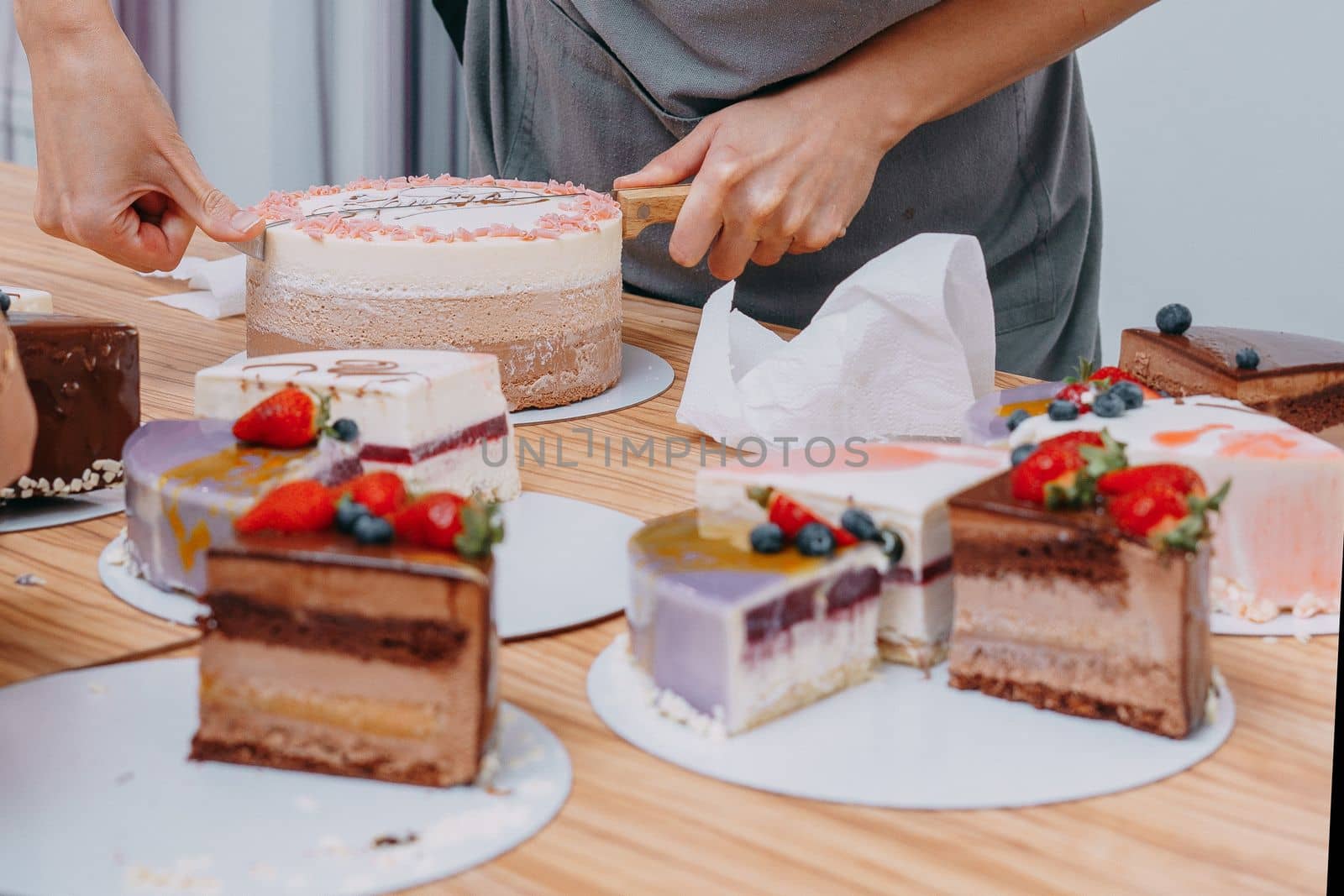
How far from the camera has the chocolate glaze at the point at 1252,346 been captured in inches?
66.6

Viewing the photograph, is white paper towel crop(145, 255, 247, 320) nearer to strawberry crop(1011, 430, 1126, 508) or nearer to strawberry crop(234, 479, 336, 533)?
strawberry crop(234, 479, 336, 533)

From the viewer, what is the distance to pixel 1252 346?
1762mm

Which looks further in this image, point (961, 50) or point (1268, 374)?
point (961, 50)

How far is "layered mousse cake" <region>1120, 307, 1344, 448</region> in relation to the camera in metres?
1.68

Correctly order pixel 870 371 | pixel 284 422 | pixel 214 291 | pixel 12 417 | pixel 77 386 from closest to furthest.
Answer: pixel 12 417 → pixel 284 422 → pixel 77 386 → pixel 870 371 → pixel 214 291

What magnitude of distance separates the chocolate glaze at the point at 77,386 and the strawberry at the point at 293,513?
57 cm

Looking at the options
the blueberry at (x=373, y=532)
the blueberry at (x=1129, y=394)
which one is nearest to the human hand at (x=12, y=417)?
the blueberry at (x=373, y=532)

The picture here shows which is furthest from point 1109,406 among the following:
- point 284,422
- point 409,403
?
point 284,422

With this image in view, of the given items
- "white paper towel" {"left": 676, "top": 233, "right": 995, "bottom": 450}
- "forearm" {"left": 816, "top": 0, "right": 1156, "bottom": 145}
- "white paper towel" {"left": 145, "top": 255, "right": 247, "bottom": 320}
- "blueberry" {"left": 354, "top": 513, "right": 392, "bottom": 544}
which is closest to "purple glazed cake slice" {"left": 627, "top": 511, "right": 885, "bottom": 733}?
"blueberry" {"left": 354, "top": 513, "right": 392, "bottom": 544}

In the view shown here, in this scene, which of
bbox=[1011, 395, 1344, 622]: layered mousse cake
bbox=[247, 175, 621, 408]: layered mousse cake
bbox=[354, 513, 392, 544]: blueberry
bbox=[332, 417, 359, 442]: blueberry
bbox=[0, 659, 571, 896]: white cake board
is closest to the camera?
bbox=[0, 659, 571, 896]: white cake board

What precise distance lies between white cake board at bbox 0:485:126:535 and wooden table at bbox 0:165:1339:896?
0.14 metres

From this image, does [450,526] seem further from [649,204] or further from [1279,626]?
[649,204]

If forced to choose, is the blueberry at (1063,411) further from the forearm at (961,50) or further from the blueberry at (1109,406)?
the forearm at (961,50)

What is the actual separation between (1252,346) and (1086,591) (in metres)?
0.71
